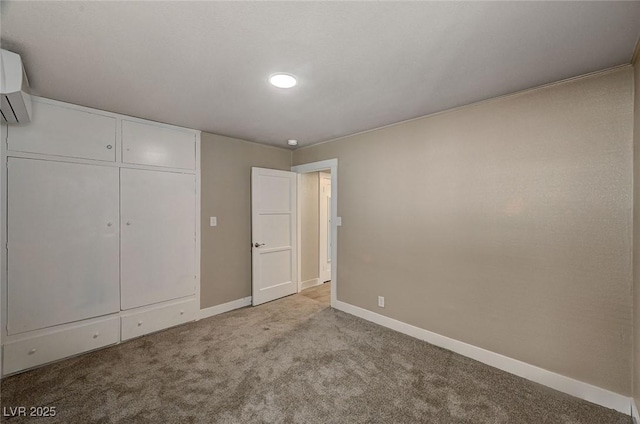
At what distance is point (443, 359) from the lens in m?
2.49

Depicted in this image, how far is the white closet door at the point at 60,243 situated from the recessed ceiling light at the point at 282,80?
1.97m

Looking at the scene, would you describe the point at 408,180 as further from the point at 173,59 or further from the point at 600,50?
the point at 173,59

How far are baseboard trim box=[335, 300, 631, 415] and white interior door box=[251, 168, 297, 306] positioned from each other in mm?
1682

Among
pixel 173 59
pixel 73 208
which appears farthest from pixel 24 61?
pixel 73 208

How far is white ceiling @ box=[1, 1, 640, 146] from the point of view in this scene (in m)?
1.34

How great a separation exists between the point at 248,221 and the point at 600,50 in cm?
376

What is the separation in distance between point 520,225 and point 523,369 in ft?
3.89

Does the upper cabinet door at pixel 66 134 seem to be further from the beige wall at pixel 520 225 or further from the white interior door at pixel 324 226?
the white interior door at pixel 324 226

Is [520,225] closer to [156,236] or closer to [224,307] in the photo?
[224,307]

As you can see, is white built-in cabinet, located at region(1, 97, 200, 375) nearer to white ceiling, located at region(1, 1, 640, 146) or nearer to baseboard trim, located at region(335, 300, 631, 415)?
white ceiling, located at region(1, 1, 640, 146)

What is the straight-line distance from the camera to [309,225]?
4.78 meters

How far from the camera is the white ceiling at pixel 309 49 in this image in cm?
134

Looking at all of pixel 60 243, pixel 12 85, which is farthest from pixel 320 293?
pixel 12 85

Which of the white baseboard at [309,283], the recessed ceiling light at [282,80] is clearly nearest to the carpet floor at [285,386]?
the white baseboard at [309,283]
